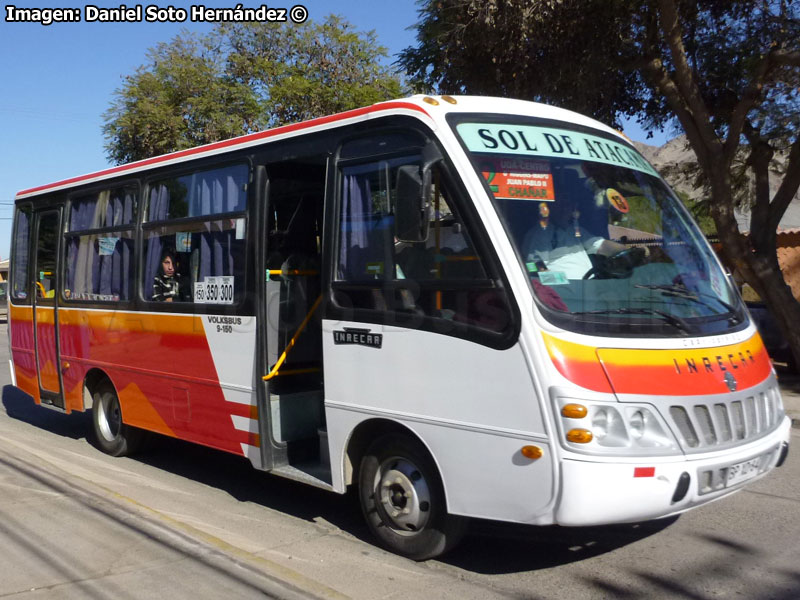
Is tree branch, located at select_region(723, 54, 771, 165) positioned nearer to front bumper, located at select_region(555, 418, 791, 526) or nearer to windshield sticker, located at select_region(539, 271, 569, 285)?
windshield sticker, located at select_region(539, 271, 569, 285)

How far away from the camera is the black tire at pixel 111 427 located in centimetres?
845

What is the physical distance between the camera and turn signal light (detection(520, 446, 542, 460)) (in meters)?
4.32

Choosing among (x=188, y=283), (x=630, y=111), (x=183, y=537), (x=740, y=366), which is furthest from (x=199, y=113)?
(x=740, y=366)

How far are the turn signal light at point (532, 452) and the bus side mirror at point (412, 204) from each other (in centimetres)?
136

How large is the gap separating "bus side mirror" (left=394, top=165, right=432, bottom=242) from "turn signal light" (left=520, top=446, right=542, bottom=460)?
4.45 ft

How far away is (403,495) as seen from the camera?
5215 mm

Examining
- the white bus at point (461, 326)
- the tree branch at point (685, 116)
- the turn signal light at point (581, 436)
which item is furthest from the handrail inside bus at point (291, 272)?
the tree branch at point (685, 116)

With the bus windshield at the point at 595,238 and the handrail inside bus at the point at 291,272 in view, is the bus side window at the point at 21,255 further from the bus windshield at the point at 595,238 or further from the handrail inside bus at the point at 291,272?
the bus windshield at the point at 595,238

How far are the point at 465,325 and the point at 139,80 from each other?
68.6 ft

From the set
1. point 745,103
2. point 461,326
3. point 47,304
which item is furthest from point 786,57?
point 47,304

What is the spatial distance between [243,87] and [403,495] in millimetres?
19112

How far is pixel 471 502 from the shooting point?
184 inches

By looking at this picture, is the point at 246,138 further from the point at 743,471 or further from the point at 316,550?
the point at 743,471

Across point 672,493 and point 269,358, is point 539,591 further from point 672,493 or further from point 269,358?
point 269,358
